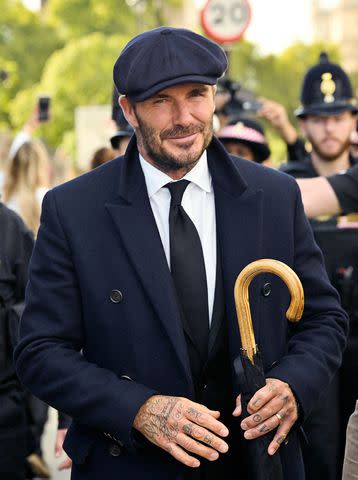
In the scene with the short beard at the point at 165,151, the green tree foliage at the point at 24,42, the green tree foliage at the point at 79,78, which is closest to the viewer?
the short beard at the point at 165,151

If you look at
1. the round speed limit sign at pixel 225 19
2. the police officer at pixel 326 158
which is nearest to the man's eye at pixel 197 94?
the police officer at pixel 326 158

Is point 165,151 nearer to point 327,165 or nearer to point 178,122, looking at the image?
point 178,122

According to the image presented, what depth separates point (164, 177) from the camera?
378 cm

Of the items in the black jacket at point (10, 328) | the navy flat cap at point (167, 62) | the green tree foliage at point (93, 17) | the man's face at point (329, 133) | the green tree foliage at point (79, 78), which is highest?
the navy flat cap at point (167, 62)

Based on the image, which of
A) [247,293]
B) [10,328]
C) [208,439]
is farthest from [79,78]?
[208,439]

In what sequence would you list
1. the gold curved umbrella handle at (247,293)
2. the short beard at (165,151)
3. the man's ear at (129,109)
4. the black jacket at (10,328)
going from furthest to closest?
the black jacket at (10,328) < the man's ear at (129,109) < the short beard at (165,151) < the gold curved umbrella handle at (247,293)

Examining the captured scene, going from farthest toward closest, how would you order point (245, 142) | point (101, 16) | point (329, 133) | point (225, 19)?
point (101, 16)
point (225, 19)
point (245, 142)
point (329, 133)

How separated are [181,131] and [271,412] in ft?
3.02

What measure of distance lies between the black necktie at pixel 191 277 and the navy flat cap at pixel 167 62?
18.0 inches

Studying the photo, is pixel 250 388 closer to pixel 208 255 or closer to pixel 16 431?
pixel 208 255

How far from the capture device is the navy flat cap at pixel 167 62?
353cm

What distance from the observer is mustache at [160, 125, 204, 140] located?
3.62m

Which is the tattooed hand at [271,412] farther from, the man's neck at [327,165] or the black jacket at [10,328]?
the man's neck at [327,165]

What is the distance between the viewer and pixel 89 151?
15492mm
